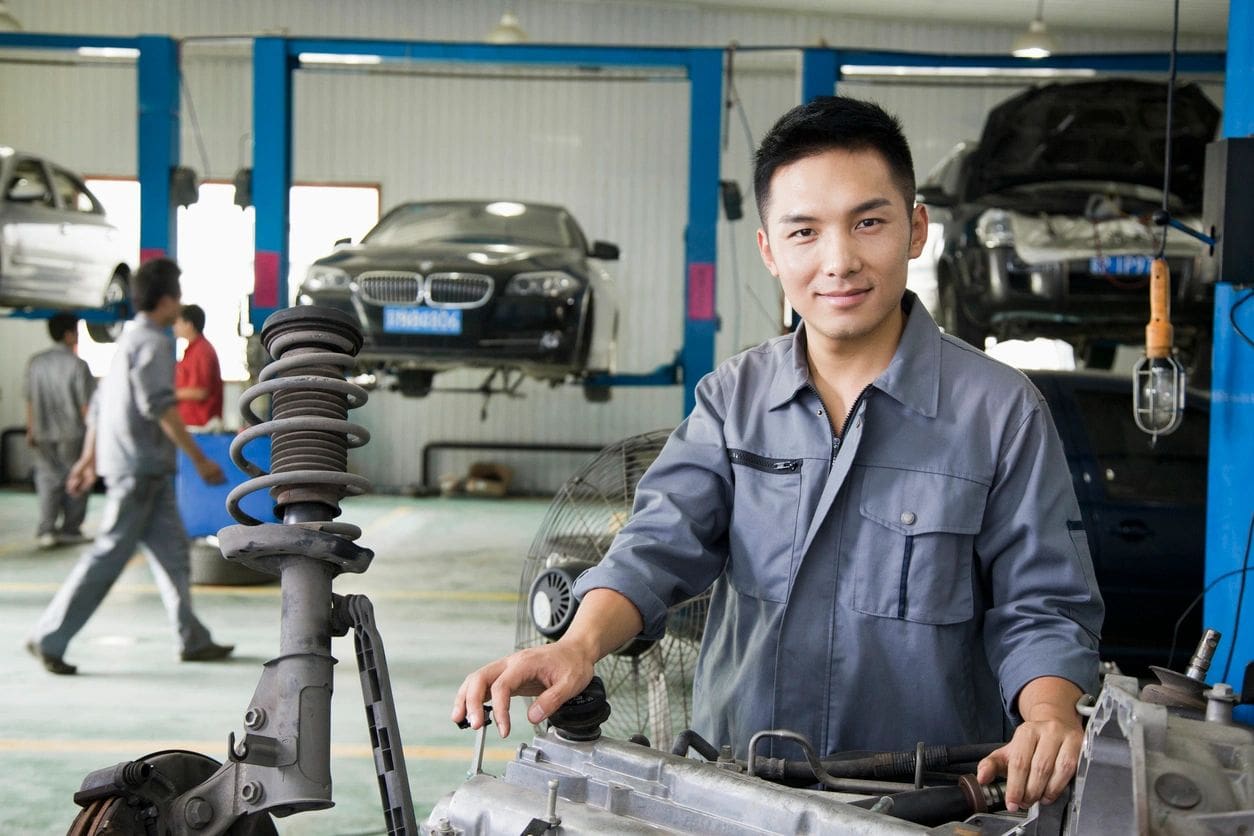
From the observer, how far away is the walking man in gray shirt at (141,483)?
17.0 feet

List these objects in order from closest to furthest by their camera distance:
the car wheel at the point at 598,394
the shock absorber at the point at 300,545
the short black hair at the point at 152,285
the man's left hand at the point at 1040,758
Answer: the man's left hand at the point at 1040,758 < the shock absorber at the point at 300,545 < the short black hair at the point at 152,285 < the car wheel at the point at 598,394

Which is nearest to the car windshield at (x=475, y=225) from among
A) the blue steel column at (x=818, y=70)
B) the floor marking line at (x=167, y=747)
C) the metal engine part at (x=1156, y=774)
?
the blue steel column at (x=818, y=70)

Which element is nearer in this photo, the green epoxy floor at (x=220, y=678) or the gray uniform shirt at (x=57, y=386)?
the green epoxy floor at (x=220, y=678)

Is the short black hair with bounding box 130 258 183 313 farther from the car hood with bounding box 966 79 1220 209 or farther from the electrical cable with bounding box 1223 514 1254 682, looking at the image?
the electrical cable with bounding box 1223 514 1254 682

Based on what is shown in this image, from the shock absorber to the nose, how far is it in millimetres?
557


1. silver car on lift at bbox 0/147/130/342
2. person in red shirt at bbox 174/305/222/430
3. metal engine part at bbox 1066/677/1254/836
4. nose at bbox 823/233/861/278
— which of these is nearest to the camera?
metal engine part at bbox 1066/677/1254/836

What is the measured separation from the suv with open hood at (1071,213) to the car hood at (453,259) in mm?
2051

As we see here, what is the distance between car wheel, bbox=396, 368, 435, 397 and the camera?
26.8 feet

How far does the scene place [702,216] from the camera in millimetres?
6961

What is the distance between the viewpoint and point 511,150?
43.9ft

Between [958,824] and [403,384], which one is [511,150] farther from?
[958,824]

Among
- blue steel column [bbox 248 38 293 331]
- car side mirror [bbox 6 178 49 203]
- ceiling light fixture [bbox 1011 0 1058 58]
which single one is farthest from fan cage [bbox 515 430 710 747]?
ceiling light fixture [bbox 1011 0 1058 58]

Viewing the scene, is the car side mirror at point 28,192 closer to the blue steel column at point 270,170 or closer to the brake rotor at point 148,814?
the blue steel column at point 270,170

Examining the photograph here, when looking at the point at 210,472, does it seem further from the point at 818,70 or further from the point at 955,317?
the point at 955,317
